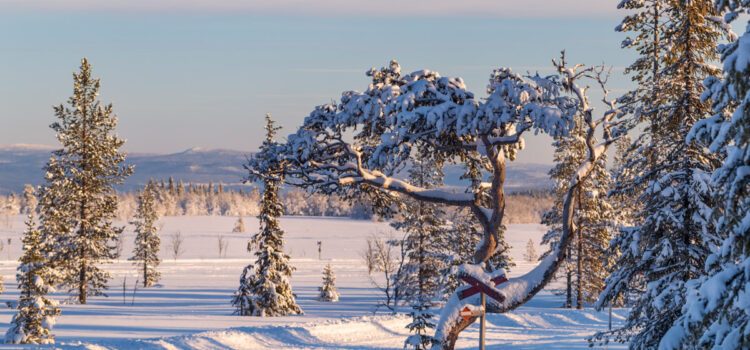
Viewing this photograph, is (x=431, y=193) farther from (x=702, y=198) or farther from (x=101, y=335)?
(x=101, y=335)

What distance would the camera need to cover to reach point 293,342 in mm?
23719

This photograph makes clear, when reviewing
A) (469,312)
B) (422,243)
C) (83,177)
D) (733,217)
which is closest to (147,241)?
(83,177)

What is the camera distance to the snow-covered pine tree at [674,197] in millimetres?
14406

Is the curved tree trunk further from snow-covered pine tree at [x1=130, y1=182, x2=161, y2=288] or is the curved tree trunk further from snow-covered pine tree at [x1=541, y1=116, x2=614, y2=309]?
snow-covered pine tree at [x1=130, y1=182, x2=161, y2=288]

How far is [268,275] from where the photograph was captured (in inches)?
1470

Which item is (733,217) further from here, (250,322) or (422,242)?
(422,242)

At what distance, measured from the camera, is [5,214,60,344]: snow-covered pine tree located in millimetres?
23984

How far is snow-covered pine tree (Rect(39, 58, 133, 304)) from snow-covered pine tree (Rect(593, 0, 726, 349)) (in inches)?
1122

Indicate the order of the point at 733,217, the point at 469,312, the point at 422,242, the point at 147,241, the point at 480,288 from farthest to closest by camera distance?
1. the point at 147,241
2. the point at 422,242
3. the point at 480,288
4. the point at 469,312
5. the point at 733,217

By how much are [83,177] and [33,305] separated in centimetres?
1342

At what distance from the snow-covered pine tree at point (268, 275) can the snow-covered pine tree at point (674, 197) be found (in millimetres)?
23419

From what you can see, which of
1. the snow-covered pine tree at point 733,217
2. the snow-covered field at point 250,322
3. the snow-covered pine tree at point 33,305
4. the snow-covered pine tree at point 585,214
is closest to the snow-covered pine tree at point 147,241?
the snow-covered field at point 250,322

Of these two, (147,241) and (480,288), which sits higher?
(480,288)

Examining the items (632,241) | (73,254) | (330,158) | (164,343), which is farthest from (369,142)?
(73,254)
